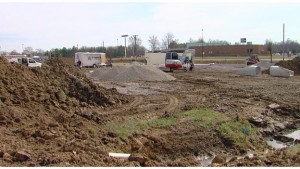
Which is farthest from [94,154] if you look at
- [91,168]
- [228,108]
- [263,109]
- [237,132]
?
[263,109]

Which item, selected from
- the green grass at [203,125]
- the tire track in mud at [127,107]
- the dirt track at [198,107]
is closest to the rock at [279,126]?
the dirt track at [198,107]

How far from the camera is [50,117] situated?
10.6 meters

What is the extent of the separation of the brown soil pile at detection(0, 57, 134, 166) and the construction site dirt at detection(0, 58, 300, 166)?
0.06ft

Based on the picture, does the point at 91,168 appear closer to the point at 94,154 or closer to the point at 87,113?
the point at 94,154

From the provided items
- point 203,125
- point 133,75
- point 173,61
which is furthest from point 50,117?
point 173,61

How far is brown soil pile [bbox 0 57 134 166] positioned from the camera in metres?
6.71

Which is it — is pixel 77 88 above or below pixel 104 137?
above

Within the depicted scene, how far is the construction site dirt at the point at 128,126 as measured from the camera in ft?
23.6

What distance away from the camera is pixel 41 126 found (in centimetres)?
Result: 915

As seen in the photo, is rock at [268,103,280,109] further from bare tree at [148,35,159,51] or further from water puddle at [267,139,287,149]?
bare tree at [148,35,159,51]

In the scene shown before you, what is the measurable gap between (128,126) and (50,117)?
2.29 m

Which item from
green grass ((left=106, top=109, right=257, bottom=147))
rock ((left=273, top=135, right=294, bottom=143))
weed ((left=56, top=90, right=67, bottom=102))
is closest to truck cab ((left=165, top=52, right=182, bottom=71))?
green grass ((left=106, top=109, right=257, bottom=147))

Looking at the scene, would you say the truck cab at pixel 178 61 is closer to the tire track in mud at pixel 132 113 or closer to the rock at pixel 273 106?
the rock at pixel 273 106

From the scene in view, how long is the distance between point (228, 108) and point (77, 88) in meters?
5.96
